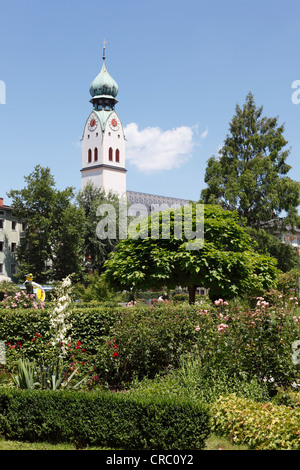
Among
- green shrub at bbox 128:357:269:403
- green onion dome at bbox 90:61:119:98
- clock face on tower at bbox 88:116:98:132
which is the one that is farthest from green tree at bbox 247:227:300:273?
clock face on tower at bbox 88:116:98:132

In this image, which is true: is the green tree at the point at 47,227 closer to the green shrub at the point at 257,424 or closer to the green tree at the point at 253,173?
the green tree at the point at 253,173

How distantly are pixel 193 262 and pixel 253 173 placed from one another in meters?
21.0

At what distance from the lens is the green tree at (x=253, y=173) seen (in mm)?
38812

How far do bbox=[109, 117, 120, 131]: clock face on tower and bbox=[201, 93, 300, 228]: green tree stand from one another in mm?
59132

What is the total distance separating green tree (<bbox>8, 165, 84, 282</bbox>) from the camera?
179ft

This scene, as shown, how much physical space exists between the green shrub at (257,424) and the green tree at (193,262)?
438 inches

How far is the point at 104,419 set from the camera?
27.0ft

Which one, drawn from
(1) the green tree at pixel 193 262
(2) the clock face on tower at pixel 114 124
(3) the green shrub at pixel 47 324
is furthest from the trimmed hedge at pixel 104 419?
(2) the clock face on tower at pixel 114 124

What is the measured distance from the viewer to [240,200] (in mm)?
39188

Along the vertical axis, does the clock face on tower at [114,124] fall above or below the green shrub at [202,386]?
above

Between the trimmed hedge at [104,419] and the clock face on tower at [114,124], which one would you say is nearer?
the trimmed hedge at [104,419]

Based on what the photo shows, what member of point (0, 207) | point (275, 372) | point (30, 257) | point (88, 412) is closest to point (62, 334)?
point (88, 412)

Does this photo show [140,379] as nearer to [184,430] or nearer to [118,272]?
[184,430]

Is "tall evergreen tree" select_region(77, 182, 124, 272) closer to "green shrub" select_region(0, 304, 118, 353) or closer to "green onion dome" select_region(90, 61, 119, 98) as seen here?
"green shrub" select_region(0, 304, 118, 353)
